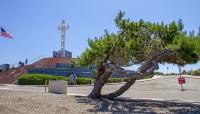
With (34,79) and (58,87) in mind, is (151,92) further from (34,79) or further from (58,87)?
(34,79)

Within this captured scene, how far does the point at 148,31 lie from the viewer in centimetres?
2162

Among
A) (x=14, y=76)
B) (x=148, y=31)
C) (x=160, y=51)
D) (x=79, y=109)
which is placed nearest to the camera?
(x=79, y=109)

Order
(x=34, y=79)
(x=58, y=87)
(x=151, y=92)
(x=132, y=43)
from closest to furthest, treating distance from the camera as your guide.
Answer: (x=132, y=43)
(x=58, y=87)
(x=151, y=92)
(x=34, y=79)

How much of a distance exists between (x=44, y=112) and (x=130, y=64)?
9550 millimetres

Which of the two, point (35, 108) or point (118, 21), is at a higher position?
point (118, 21)

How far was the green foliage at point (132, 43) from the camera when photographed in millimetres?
21047

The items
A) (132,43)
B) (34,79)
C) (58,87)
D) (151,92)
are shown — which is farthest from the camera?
(34,79)

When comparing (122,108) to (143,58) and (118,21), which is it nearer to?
(143,58)

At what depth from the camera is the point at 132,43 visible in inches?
827

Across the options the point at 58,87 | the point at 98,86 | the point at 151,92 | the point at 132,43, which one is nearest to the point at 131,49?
the point at 132,43

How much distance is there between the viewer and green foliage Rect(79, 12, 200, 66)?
21047 mm

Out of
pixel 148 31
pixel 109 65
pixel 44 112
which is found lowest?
pixel 44 112

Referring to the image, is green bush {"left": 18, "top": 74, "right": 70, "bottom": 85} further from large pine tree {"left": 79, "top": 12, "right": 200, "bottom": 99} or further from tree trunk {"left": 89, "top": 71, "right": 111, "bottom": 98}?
tree trunk {"left": 89, "top": 71, "right": 111, "bottom": 98}

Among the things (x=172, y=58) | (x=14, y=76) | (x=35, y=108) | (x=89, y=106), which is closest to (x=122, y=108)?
(x=89, y=106)
